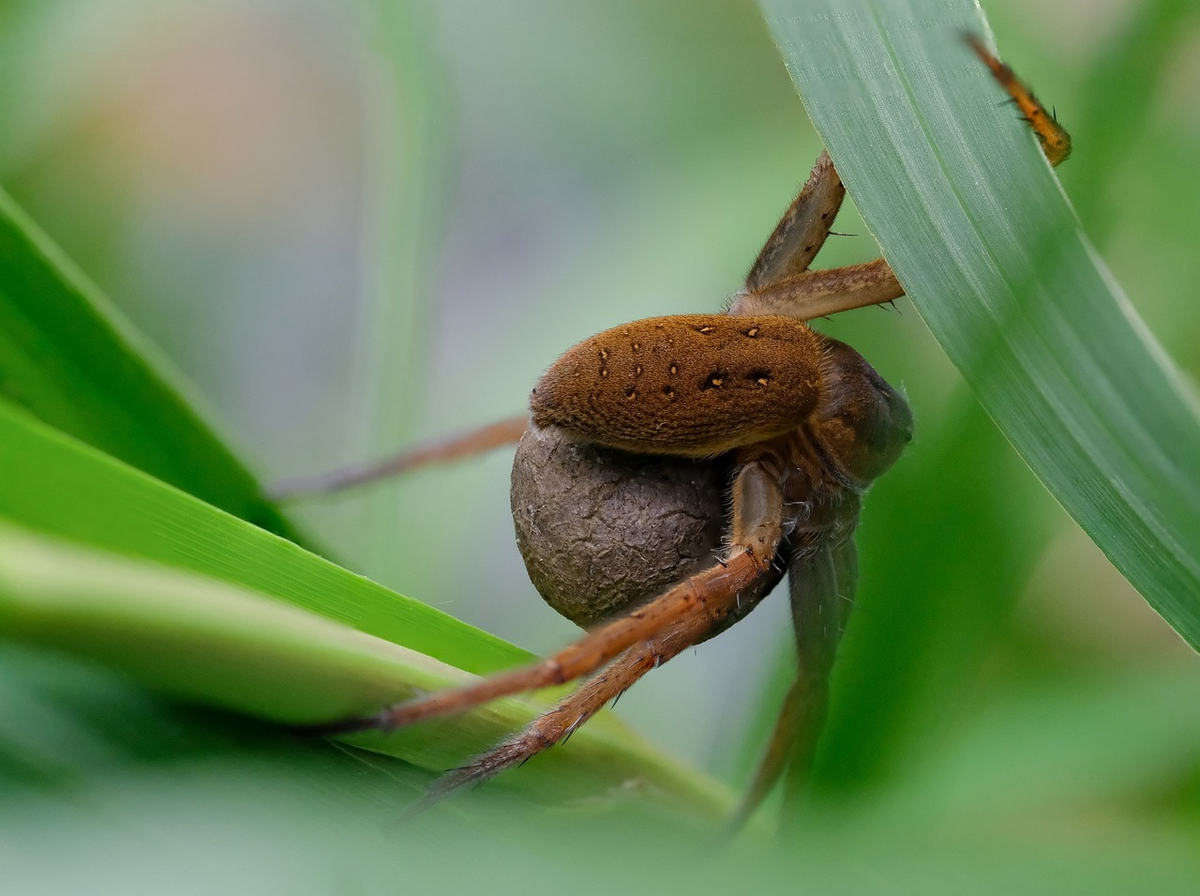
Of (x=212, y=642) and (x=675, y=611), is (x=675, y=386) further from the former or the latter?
(x=212, y=642)

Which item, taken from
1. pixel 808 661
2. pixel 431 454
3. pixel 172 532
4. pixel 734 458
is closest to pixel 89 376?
pixel 172 532

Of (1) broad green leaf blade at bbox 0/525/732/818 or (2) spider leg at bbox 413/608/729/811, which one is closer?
(1) broad green leaf blade at bbox 0/525/732/818

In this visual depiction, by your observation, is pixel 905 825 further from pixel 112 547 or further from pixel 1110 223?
pixel 112 547

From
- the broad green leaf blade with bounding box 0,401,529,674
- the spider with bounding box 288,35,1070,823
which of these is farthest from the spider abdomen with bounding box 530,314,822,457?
the broad green leaf blade with bounding box 0,401,529,674

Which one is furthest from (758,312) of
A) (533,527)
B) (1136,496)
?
(1136,496)

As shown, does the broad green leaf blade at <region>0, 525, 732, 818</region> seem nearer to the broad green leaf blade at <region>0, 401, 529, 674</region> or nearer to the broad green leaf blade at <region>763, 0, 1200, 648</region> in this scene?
the broad green leaf blade at <region>0, 401, 529, 674</region>

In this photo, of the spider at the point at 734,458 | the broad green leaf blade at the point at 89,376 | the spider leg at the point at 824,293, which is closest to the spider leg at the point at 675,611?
the spider at the point at 734,458
